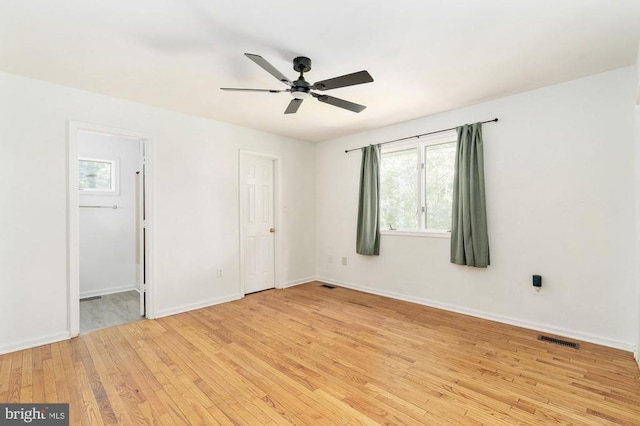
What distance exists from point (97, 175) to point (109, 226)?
0.84 metres

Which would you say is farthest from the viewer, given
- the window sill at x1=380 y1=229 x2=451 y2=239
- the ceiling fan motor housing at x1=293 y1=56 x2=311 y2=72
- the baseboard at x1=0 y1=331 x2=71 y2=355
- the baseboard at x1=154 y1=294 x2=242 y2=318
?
the window sill at x1=380 y1=229 x2=451 y2=239

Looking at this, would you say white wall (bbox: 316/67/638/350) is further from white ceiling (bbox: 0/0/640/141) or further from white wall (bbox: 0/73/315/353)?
white wall (bbox: 0/73/315/353)

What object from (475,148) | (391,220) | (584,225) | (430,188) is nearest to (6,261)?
(391,220)

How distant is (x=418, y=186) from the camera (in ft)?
14.1

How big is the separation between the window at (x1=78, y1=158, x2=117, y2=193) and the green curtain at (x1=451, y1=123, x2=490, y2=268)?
5277mm

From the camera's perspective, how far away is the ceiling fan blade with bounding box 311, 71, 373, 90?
222 cm

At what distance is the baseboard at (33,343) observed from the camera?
2.80 m

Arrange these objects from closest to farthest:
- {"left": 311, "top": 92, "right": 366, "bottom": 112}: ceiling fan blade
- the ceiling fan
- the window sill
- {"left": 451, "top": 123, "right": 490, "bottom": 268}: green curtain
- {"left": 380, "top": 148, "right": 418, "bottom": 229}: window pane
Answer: the ceiling fan
{"left": 311, "top": 92, "right": 366, "bottom": 112}: ceiling fan blade
{"left": 451, "top": 123, "right": 490, "bottom": 268}: green curtain
the window sill
{"left": 380, "top": 148, "right": 418, "bottom": 229}: window pane

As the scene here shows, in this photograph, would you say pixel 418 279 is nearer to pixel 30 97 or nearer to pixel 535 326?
pixel 535 326

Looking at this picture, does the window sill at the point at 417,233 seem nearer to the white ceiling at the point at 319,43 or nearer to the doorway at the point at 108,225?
the white ceiling at the point at 319,43

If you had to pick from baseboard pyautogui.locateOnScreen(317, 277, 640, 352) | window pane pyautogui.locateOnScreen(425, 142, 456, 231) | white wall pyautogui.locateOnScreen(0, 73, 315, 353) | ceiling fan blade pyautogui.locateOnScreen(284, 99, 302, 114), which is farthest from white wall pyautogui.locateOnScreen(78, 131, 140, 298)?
window pane pyautogui.locateOnScreen(425, 142, 456, 231)

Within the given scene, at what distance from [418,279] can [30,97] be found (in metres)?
4.89

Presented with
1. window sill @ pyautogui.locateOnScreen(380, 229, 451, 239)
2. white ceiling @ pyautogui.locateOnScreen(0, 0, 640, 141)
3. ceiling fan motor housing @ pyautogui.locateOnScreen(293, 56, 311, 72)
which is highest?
white ceiling @ pyautogui.locateOnScreen(0, 0, 640, 141)

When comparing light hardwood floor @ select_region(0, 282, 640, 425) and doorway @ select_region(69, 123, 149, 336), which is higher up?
doorway @ select_region(69, 123, 149, 336)
